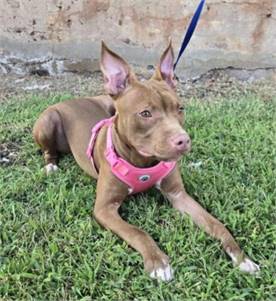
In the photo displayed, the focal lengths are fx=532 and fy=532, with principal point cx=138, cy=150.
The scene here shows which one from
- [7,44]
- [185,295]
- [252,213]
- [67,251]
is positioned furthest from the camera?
[7,44]

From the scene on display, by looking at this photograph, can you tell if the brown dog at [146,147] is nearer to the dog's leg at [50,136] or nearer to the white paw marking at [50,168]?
the white paw marking at [50,168]

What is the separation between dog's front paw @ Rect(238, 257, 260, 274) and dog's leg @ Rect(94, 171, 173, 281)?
373mm

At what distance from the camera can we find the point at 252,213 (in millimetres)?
3252

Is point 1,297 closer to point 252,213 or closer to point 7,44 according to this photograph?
point 252,213

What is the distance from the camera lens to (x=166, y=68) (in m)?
3.36

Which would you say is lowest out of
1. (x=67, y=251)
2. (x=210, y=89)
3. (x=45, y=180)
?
(x=210, y=89)

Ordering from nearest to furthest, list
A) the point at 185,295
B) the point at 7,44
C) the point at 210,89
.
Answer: the point at 185,295, the point at 210,89, the point at 7,44

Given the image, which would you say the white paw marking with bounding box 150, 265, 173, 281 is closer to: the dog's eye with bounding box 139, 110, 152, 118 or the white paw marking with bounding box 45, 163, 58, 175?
the dog's eye with bounding box 139, 110, 152, 118

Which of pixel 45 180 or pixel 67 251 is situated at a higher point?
pixel 67 251

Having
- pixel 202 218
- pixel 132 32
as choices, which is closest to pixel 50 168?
pixel 202 218

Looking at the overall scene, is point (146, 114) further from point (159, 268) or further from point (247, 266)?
point (247, 266)

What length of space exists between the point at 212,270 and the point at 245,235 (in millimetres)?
389

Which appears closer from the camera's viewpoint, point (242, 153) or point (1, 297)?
point (1, 297)

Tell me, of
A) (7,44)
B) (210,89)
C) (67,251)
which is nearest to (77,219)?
(67,251)
